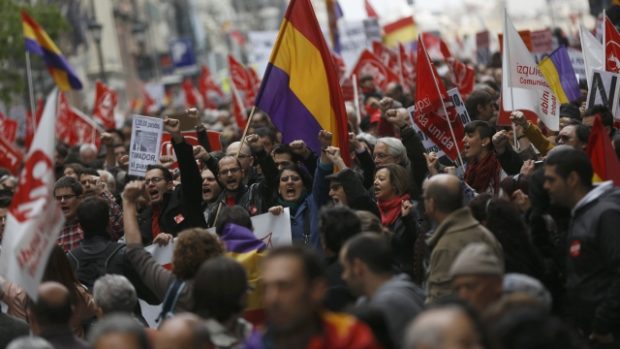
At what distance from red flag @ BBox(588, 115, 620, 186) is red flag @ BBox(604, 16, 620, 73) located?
418 centimetres

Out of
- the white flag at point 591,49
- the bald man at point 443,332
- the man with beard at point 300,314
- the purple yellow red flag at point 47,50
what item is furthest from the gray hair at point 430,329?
the purple yellow red flag at point 47,50

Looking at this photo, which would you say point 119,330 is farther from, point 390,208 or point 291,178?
point 291,178

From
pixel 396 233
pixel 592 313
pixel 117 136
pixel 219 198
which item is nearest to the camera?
pixel 592 313

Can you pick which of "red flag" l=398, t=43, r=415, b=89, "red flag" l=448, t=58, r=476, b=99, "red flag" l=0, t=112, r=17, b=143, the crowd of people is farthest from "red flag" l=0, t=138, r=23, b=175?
"red flag" l=398, t=43, r=415, b=89

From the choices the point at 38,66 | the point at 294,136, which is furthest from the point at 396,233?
the point at 38,66

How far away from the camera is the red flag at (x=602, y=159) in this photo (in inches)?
366

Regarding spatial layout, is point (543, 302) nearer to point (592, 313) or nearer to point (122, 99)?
point (592, 313)

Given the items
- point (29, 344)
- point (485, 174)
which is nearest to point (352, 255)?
point (29, 344)

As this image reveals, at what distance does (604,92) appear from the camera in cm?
1241

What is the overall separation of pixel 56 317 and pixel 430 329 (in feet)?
8.93

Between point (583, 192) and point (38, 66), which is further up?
point (583, 192)

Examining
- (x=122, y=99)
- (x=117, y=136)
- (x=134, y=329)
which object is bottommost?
(x=122, y=99)

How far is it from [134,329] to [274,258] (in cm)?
73

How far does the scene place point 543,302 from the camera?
7.12 metres
